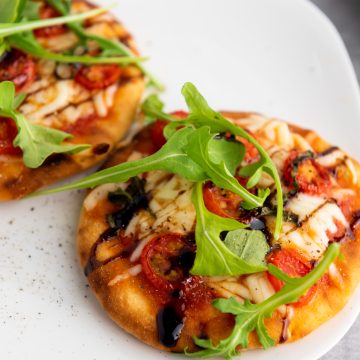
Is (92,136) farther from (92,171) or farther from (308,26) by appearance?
(308,26)

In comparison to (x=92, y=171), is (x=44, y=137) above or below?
above

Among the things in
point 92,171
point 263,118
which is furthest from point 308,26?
point 92,171

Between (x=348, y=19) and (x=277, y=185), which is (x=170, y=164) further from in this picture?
(x=348, y=19)

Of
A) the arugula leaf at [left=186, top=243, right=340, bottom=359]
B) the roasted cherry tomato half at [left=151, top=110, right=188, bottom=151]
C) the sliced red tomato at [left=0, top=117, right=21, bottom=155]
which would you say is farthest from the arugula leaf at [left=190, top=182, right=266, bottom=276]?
the sliced red tomato at [left=0, top=117, right=21, bottom=155]

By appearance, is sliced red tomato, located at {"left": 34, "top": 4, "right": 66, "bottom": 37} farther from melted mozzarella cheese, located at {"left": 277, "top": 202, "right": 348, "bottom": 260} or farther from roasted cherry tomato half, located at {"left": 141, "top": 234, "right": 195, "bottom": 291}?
melted mozzarella cheese, located at {"left": 277, "top": 202, "right": 348, "bottom": 260}

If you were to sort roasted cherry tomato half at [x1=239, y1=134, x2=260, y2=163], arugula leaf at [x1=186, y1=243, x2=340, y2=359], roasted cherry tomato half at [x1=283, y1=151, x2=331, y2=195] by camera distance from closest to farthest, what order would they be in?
arugula leaf at [x1=186, y1=243, x2=340, y2=359] < roasted cherry tomato half at [x1=283, y1=151, x2=331, y2=195] < roasted cherry tomato half at [x1=239, y1=134, x2=260, y2=163]

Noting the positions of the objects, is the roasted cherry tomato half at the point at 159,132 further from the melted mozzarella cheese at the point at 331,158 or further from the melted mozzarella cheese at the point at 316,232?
the melted mozzarella cheese at the point at 316,232
